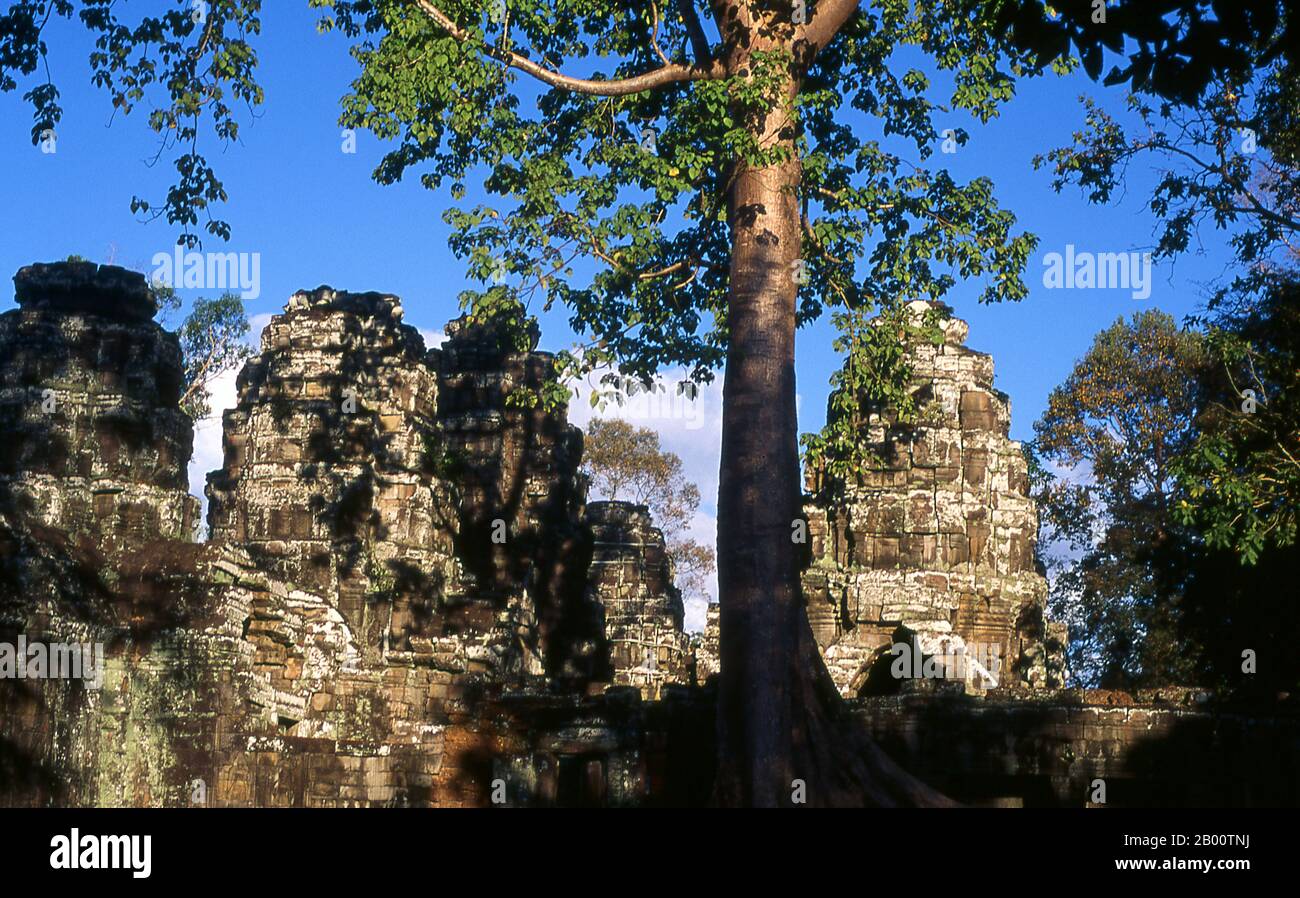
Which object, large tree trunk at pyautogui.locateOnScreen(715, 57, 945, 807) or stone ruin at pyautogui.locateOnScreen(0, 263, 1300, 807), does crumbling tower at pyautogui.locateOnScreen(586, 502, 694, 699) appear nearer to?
stone ruin at pyautogui.locateOnScreen(0, 263, 1300, 807)

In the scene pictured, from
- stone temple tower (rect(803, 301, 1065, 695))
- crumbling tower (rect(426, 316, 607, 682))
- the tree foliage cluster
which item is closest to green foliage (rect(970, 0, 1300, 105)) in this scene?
the tree foliage cluster

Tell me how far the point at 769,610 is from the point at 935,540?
948cm

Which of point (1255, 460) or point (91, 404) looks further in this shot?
point (91, 404)

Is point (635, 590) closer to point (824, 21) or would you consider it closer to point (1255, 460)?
point (1255, 460)

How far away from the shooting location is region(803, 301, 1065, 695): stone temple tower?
19031mm

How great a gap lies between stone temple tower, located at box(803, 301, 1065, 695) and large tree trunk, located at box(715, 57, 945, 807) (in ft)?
25.1

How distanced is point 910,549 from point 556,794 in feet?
29.9

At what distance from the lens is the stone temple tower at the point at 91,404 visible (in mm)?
18078

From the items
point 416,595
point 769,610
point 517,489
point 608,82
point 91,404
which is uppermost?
point 608,82

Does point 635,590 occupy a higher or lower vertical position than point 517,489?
lower

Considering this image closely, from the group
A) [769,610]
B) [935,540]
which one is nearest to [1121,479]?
[935,540]

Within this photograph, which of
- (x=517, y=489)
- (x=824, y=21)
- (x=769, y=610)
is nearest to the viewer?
(x=769, y=610)

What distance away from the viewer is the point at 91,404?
18516 millimetres

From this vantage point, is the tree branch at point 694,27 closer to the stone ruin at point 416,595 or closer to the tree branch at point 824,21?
the tree branch at point 824,21
